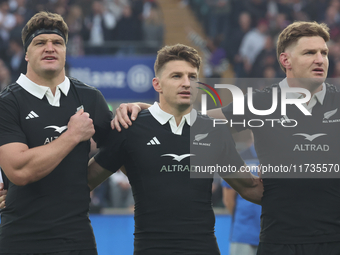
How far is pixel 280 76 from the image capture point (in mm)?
11555

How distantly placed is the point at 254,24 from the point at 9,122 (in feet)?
35.9

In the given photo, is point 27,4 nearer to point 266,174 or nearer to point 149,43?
point 149,43

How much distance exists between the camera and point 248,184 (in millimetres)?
3836

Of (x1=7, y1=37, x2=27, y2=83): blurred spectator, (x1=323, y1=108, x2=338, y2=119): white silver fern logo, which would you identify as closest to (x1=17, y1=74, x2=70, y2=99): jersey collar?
(x1=323, y1=108, x2=338, y2=119): white silver fern logo

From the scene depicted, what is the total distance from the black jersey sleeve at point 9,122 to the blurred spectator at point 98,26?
9.22 meters

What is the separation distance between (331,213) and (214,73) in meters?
8.87

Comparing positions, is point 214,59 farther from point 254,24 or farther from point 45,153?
point 45,153


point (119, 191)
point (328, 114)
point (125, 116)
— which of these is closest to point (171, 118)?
point (125, 116)

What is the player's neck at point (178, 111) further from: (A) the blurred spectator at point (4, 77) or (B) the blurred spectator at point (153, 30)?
(B) the blurred spectator at point (153, 30)

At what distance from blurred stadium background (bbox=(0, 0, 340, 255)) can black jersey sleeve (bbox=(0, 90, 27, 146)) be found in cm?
715

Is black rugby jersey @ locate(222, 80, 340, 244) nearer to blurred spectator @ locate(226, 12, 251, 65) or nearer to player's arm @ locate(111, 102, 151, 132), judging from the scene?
player's arm @ locate(111, 102, 151, 132)

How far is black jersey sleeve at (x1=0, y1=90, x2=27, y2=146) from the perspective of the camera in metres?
3.31

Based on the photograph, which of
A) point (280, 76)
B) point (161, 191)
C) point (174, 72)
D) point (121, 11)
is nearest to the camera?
point (161, 191)

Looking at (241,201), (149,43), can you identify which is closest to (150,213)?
(241,201)
